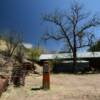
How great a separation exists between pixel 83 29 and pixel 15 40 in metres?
18.8

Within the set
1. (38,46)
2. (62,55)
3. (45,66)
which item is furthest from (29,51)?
(45,66)

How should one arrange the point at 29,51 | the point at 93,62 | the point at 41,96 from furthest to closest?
the point at 29,51 → the point at 93,62 → the point at 41,96

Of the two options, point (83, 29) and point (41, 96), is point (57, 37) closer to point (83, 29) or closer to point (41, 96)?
point (83, 29)

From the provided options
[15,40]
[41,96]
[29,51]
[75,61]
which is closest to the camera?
[41,96]

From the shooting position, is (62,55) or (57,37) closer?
(57,37)

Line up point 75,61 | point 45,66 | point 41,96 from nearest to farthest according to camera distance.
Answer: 1. point 41,96
2. point 45,66
3. point 75,61

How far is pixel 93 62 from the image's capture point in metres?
52.2

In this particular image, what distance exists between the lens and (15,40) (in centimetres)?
6253

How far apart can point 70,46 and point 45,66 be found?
28.7 meters

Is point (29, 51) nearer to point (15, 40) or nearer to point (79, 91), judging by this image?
point (15, 40)

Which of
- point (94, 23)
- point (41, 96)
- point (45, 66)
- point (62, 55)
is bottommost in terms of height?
point (41, 96)

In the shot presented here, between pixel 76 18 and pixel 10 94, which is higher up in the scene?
pixel 76 18

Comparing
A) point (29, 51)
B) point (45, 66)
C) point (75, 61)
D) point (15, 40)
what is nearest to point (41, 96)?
point (45, 66)

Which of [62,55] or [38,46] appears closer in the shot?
[62,55]
